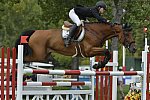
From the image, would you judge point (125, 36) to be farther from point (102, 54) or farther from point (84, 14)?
point (84, 14)

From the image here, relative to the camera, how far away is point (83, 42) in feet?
31.5

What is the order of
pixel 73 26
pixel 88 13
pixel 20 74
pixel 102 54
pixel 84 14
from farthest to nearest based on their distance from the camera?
1. pixel 73 26
2. pixel 84 14
3. pixel 88 13
4. pixel 102 54
5. pixel 20 74

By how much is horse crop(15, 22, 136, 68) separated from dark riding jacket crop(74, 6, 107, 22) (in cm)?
19

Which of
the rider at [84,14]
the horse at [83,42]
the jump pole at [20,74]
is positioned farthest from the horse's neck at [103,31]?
the jump pole at [20,74]

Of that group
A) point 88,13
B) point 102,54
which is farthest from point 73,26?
point 102,54

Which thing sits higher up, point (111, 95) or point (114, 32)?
point (114, 32)

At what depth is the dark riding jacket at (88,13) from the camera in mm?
9234

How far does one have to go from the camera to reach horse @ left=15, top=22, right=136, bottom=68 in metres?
9.43

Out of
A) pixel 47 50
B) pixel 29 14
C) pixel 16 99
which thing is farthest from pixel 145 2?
pixel 29 14

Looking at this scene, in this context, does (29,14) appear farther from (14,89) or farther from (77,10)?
Answer: (14,89)

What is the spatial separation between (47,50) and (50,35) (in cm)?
34

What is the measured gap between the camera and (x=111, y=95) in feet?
27.8

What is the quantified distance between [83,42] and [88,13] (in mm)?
611

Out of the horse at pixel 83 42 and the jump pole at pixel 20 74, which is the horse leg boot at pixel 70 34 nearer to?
the horse at pixel 83 42
